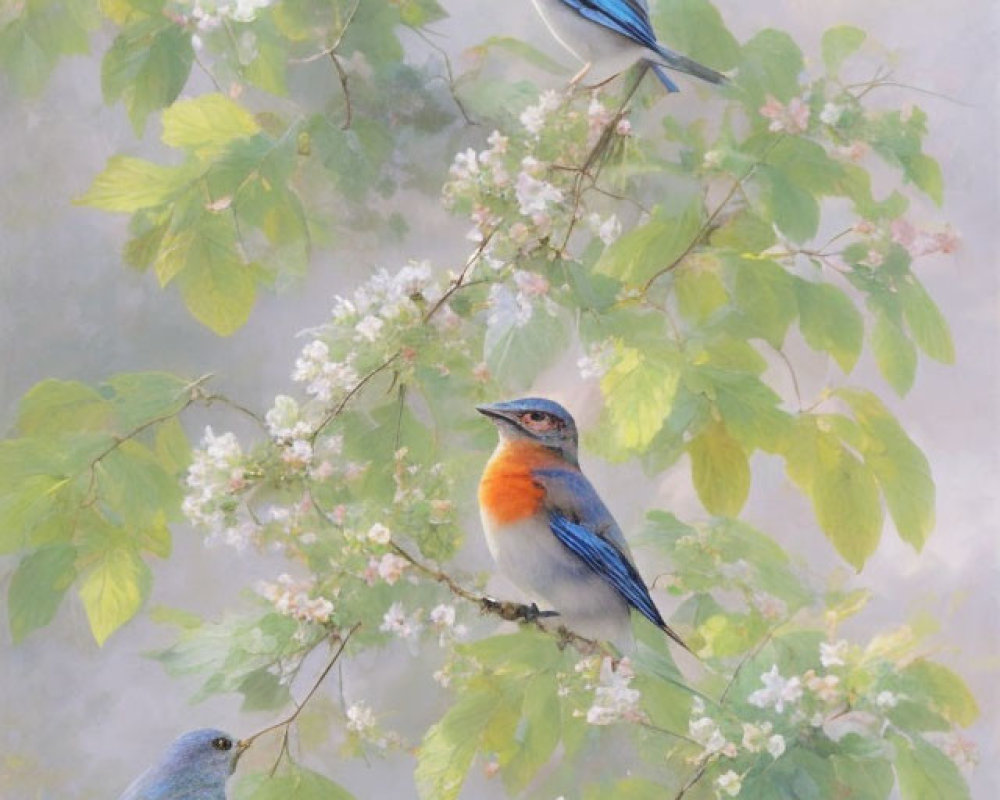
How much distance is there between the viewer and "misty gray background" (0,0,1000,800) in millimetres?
1369

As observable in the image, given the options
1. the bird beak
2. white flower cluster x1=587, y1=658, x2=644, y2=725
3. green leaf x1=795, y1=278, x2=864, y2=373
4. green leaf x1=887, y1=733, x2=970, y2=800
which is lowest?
green leaf x1=887, y1=733, x2=970, y2=800

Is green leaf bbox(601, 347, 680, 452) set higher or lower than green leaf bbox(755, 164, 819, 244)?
lower

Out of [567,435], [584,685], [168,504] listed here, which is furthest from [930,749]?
[168,504]

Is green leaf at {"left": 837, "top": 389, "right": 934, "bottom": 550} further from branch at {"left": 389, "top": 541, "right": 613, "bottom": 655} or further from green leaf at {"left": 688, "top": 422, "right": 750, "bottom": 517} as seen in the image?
branch at {"left": 389, "top": 541, "right": 613, "bottom": 655}

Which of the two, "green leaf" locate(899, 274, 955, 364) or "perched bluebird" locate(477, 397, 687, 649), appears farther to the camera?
"green leaf" locate(899, 274, 955, 364)

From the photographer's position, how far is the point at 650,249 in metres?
1.39

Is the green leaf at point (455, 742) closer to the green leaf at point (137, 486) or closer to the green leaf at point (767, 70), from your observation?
the green leaf at point (137, 486)

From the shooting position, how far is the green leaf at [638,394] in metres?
1.33

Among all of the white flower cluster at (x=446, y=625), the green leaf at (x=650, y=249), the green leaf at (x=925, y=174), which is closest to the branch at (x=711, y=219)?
the green leaf at (x=650, y=249)

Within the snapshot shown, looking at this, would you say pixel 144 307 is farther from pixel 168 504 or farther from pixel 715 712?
pixel 715 712

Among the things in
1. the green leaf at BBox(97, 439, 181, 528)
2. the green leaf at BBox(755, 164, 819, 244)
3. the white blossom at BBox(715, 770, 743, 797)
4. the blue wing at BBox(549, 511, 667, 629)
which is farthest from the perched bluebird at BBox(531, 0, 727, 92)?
the white blossom at BBox(715, 770, 743, 797)

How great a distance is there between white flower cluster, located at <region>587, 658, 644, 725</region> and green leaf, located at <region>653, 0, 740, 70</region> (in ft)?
1.88

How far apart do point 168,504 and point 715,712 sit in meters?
0.54

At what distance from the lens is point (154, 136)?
1413 millimetres
